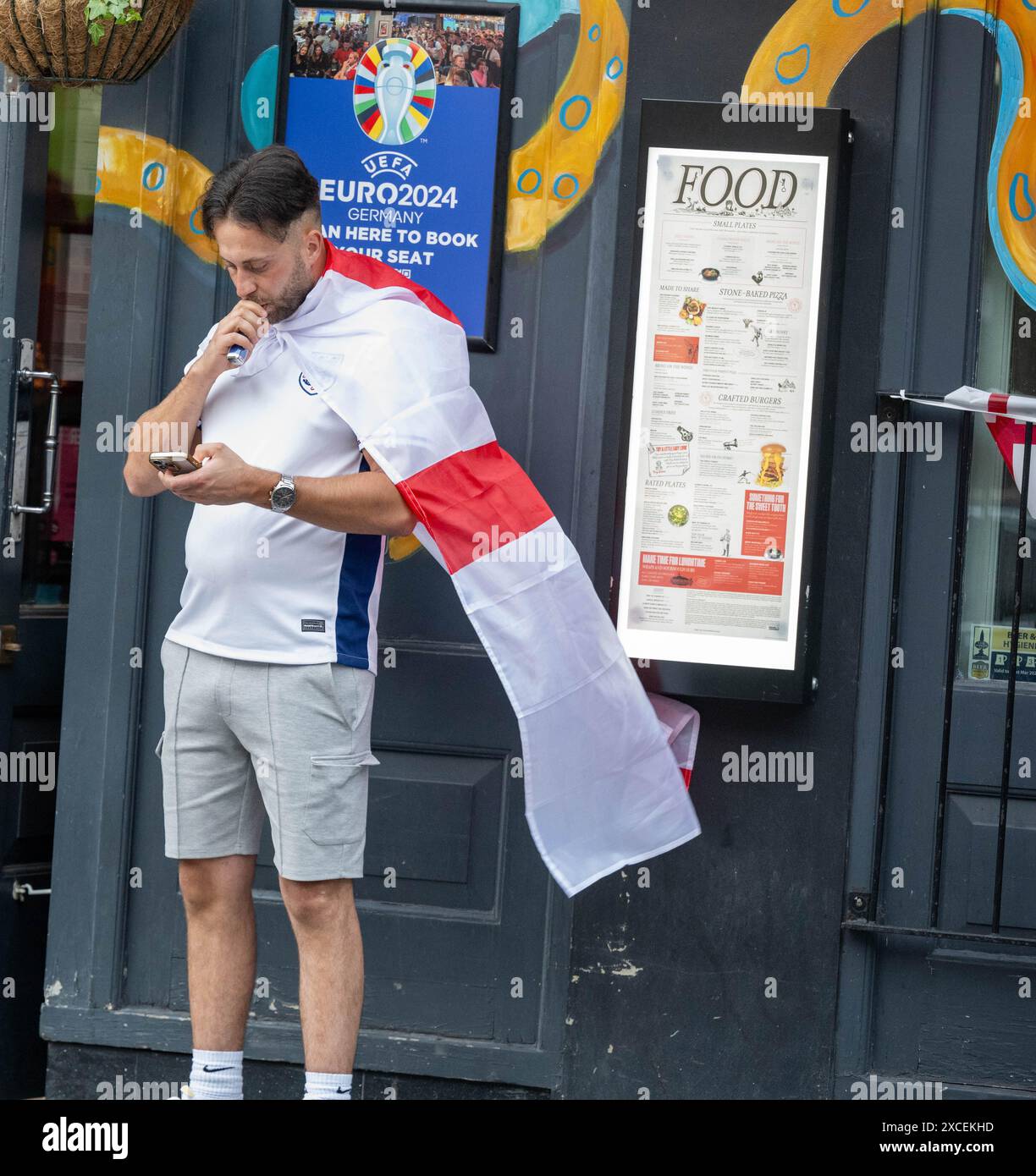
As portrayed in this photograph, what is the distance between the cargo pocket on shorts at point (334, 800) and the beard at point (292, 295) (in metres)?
0.96

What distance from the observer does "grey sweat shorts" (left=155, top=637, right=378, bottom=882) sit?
10.0 ft

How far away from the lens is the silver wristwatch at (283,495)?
9.37 feet

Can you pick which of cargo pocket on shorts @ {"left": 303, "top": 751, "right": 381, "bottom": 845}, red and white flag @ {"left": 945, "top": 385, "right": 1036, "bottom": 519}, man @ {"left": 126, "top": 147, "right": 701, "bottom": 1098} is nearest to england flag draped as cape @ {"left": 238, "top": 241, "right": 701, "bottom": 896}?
man @ {"left": 126, "top": 147, "right": 701, "bottom": 1098}

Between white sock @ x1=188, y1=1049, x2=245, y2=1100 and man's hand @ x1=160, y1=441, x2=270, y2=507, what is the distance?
128cm

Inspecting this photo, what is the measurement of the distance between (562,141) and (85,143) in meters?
1.61

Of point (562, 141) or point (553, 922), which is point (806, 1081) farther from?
point (562, 141)

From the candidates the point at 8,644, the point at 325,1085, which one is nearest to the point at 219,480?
the point at 325,1085

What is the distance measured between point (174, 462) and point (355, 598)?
1.74 ft

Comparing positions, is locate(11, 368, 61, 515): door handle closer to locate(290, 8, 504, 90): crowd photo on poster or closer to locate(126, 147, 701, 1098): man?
locate(126, 147, 701, 1098): man

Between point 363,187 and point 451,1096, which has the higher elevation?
point 363,187

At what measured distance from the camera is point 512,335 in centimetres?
377

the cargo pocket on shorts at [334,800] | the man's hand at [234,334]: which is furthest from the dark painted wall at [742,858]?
the man's hand at [234,334]
